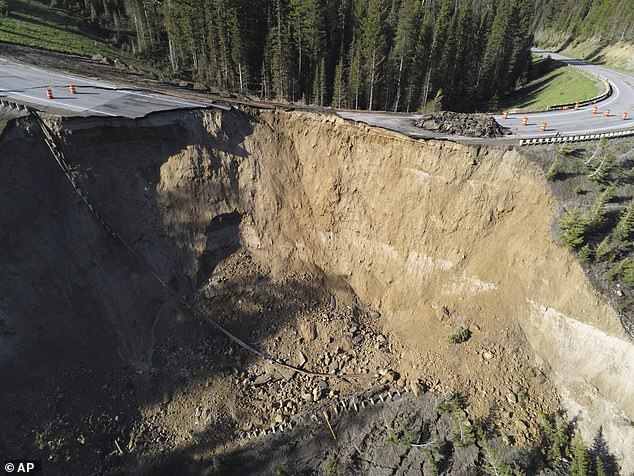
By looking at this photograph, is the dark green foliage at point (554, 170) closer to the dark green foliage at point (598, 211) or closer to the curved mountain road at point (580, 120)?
the dark green foliage at point (598, 211)

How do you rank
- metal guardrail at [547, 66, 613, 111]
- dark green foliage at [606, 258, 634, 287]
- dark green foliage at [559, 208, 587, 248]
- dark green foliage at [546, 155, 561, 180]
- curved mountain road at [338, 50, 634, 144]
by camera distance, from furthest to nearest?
1. metal guardrail at [547, 66, 613, 111]
2. curved mountain road at [338, 50, 634, 144]
3. dark green foliage at [546, 155, 561, 180]
4. dark green foliage at [559, 208, 587, 248]
5. dark green foliage at [606, 258, 634, 287]

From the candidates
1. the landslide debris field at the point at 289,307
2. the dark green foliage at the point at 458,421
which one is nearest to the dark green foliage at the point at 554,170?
the landslide debris field at the point at 289,307

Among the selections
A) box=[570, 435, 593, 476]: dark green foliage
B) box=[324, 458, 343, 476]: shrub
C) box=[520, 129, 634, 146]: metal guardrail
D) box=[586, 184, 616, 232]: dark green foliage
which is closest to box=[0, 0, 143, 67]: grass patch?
box=[520, 129, 634, 146]: metal guardrail

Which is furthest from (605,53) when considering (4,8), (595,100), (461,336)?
(4,8)

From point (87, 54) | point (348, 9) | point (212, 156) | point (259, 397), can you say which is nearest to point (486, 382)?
point (259, 397)

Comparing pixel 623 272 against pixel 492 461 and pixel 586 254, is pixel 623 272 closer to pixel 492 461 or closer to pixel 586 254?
pixel 586 254

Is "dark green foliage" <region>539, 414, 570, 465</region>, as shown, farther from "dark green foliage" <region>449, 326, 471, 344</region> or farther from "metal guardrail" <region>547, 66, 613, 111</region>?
"metal guardrail" <region>547, 66, 613, 111</region>
